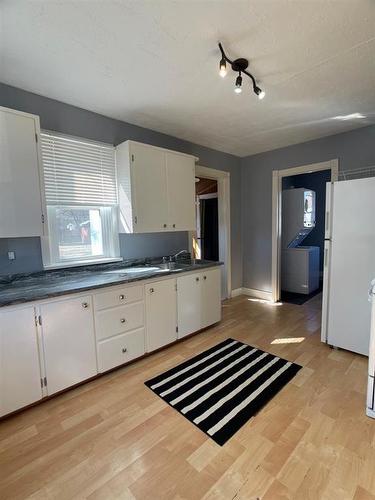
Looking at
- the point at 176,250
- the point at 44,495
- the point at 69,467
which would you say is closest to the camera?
the point at 44,495

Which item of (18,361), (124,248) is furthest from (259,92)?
(18,361)

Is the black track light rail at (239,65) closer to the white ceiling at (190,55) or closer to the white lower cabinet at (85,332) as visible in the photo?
the white ceiling at (190,55)

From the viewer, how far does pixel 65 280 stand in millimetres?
2188

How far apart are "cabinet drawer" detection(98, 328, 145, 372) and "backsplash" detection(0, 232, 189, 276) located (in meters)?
0.93

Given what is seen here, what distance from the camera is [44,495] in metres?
1.22

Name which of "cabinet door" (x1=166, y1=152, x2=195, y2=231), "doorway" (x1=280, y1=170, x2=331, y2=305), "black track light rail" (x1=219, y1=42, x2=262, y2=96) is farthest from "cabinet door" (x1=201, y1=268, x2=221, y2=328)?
"black track light rail" (x1=219, y1=42, x2=262, y2=96)

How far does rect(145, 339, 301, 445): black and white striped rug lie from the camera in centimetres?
166

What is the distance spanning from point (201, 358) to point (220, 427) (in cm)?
83

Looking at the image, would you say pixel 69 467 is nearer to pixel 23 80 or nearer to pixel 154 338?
pixel 154 338

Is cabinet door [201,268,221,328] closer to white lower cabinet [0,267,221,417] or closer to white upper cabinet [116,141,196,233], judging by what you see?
white lower cabinet [0,267,221,417]

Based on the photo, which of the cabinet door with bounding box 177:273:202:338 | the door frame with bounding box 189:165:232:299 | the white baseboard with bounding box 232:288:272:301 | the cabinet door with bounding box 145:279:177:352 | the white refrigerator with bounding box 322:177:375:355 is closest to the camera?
the white refrigerator with bounding box 322:177:375:355

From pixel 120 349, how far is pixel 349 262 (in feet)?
7.78

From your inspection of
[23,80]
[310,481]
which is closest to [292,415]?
[310,481]

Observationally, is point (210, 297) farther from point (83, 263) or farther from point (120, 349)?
point (83, 263)
